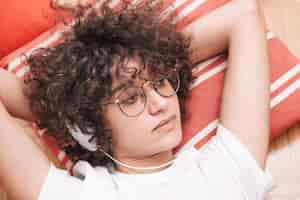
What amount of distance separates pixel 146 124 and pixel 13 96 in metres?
0.33

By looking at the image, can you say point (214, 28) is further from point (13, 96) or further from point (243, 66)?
point (13, 96)

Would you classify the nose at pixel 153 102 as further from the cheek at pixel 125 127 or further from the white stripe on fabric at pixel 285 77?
the white stripe on fabric at pixel 285 77

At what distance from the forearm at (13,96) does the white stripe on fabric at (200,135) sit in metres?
0.37

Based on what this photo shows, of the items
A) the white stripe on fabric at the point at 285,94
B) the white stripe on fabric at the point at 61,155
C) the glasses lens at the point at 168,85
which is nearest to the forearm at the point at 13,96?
the white stripe on fabric at the point at 61,155

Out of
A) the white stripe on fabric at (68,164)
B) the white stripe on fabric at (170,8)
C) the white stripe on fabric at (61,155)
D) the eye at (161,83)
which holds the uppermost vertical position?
the white stripe on fabric at (170,8)

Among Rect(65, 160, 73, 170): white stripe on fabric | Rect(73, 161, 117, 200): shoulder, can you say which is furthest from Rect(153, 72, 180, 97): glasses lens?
Rect(65, 160, 73, 170): white stripe on fabric

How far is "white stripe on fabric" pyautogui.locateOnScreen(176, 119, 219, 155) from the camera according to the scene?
1.39 metres

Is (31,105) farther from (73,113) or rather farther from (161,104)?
(161,104)

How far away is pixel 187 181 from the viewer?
1257mm

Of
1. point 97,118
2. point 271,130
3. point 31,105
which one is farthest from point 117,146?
point 271,130

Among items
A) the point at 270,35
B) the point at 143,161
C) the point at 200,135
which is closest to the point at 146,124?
the point at 143,161

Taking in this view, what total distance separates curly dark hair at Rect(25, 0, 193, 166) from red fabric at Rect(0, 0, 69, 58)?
0.17 metres

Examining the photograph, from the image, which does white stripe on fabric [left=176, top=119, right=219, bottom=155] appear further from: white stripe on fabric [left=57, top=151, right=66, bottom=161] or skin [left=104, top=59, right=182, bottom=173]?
white stripe on fabric [left=57, top=151, right=66, bottom=161]

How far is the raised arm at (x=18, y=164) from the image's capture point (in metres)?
1.17
